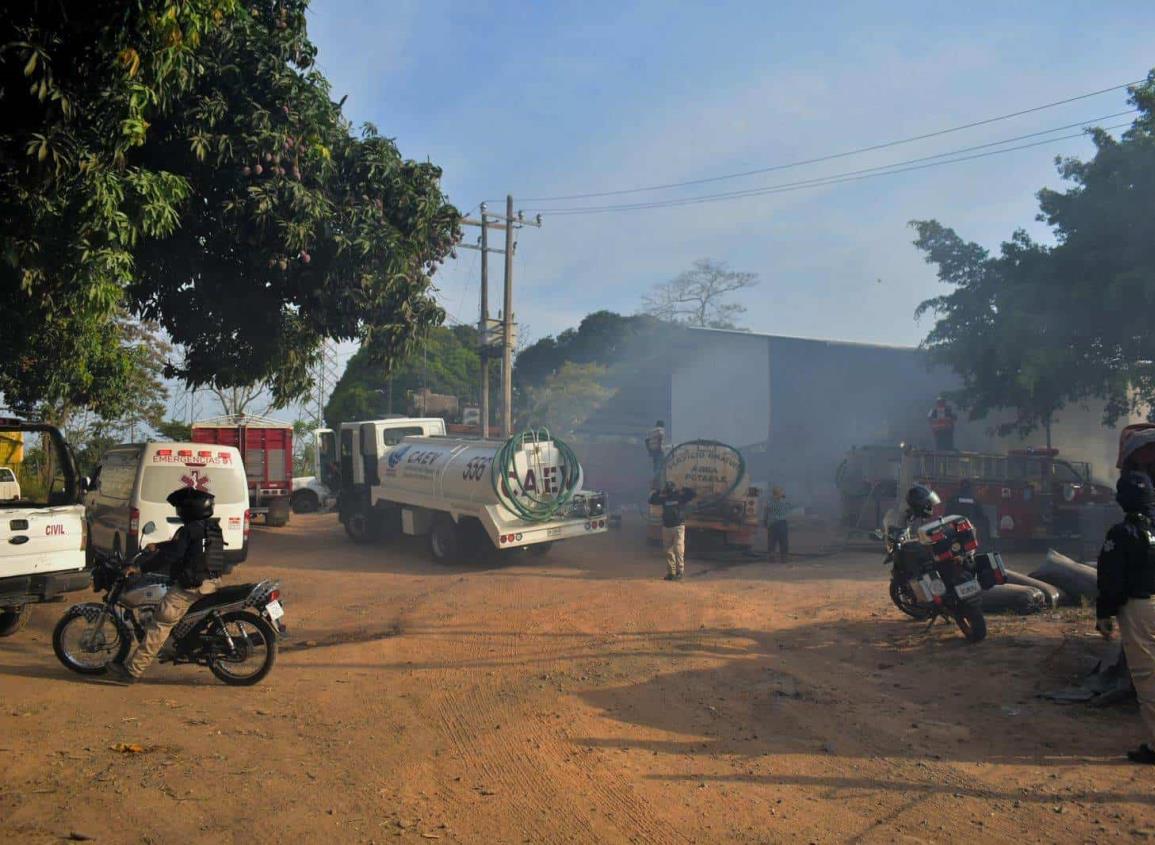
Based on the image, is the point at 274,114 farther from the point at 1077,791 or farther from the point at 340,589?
the point at 1077,791

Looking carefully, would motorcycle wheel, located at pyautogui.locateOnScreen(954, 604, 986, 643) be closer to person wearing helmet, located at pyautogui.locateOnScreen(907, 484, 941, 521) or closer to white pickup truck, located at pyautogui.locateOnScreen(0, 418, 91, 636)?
person wearing helmet, located at pyautogui.locateOnScreen(907, 484, 941, 521)

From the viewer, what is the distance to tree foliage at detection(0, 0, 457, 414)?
23.7 ft

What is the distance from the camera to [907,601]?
9562mm

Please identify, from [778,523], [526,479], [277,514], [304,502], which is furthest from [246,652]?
[304,502]

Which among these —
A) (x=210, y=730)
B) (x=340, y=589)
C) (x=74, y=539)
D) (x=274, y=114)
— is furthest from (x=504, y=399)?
(x=210, y=730)

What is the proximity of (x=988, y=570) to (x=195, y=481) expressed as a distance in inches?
422

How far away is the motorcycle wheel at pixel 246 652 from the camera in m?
7.64

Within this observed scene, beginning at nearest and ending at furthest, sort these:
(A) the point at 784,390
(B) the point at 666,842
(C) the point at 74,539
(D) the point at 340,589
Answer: (B) the point at 666,842
(C) the point at 74,539
(D) the point at 340,589
(A) the point at 784,390

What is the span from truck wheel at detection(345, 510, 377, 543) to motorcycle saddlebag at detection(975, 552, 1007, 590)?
13.3 metres

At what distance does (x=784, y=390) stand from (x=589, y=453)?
7.10 m

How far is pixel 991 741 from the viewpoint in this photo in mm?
6062

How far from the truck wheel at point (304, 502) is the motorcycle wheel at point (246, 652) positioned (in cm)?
2162

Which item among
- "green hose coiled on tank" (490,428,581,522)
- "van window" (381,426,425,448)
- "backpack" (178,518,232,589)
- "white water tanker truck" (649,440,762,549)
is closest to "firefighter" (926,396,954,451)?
"white water tanker truck" (649,440,762,549)

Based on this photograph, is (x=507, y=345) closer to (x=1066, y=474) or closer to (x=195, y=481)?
(x=195, y=481)
